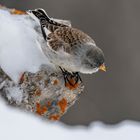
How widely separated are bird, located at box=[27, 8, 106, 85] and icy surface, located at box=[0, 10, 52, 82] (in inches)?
5.3

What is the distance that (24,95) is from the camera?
7512mm

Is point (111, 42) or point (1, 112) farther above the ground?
point (1, 112)

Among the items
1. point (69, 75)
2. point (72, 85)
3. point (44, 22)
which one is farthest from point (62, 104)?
point (44, 22)

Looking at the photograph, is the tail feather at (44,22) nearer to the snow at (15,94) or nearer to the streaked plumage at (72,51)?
the streaked plumage at (72,51)

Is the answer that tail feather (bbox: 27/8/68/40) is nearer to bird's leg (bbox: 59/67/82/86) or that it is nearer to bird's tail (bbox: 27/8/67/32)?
bird's tail (bbox: 27/8/67/32)

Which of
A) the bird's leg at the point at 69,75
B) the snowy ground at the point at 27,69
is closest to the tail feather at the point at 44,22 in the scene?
the snowy ground at the point at 27,69

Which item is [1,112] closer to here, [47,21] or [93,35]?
[47,21]

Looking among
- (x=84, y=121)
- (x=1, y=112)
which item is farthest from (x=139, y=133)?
(x=84, y=121)

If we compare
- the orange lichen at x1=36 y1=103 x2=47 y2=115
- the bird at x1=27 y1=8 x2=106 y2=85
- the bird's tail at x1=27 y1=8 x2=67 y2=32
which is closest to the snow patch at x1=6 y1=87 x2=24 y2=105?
the orange lichen at x1=36 y1=103 x2=47 y2=115

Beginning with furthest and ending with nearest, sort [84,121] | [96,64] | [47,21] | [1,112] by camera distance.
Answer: [84,121] < [47,21] < [96,64] < [1,112]

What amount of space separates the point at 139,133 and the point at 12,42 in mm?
1828

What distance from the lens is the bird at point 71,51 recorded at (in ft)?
24.3

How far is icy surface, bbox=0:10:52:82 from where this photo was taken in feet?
24.2

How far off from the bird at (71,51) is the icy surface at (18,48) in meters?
0.13
